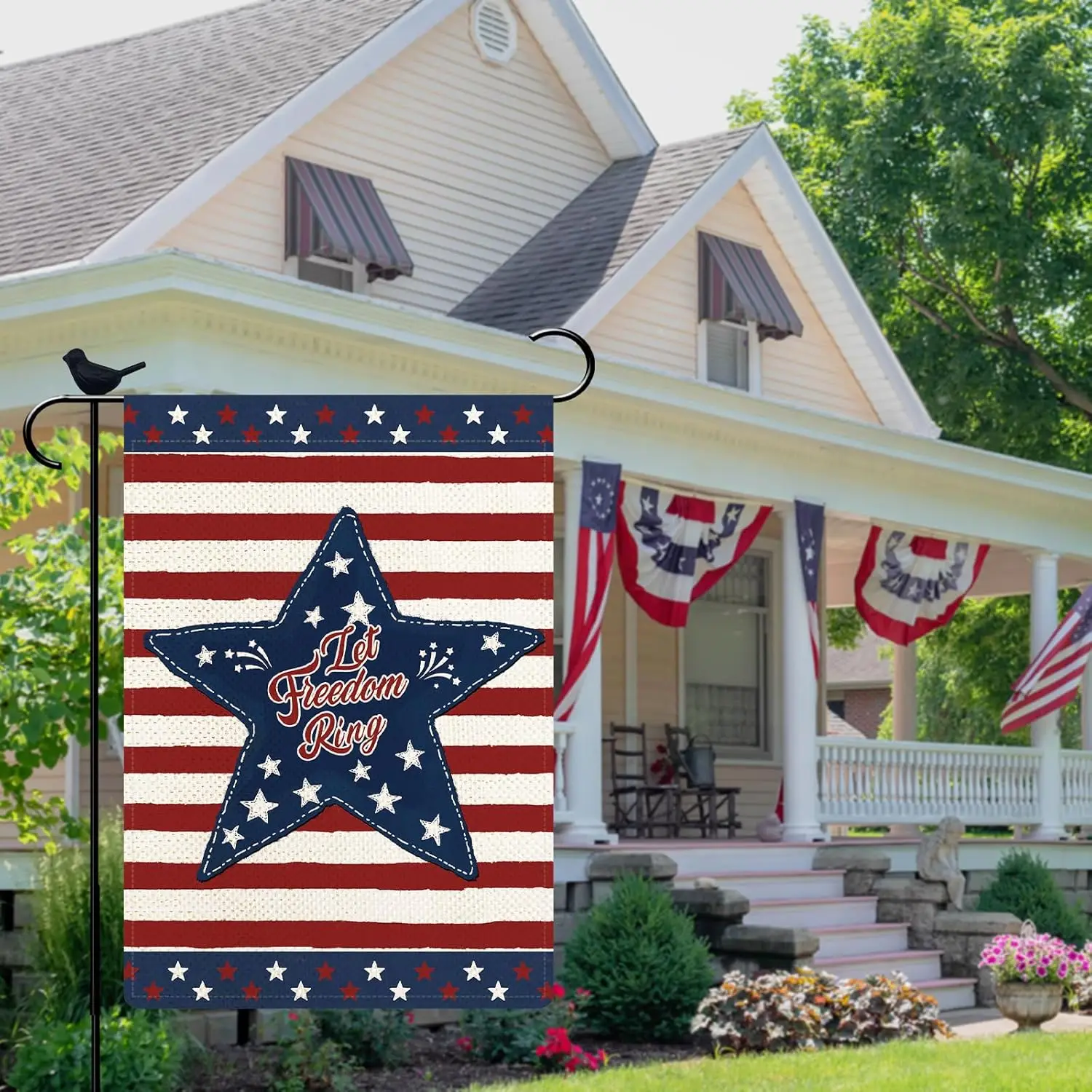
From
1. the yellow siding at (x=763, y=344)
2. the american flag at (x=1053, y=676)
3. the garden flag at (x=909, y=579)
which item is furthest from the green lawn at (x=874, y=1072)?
the yellow siding at (x=763, y=344)

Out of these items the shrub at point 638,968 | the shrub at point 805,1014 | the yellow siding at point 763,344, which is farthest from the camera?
the yellow siding at point 763,344

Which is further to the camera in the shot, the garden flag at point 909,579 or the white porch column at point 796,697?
the garden flag at point 909,579

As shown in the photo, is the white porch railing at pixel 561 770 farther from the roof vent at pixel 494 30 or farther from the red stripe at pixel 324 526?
the red stripe at pixel 324 526

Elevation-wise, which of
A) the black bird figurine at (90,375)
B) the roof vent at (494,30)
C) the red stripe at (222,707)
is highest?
the roof vent at (494,30)

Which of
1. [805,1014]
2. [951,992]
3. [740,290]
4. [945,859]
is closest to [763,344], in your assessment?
[740,290]

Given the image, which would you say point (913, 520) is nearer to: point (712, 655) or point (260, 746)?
point (712, 655)

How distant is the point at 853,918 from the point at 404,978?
11496 mm

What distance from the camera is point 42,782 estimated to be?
15312 mm

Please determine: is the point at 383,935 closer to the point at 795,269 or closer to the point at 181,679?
the point at 181,679

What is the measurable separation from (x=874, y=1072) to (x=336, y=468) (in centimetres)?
663

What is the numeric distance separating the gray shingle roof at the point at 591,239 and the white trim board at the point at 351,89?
53 centimetres

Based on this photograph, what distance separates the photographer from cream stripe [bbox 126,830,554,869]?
523 centimetres

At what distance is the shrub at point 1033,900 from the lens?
17.7 meters

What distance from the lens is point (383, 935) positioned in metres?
5.29
